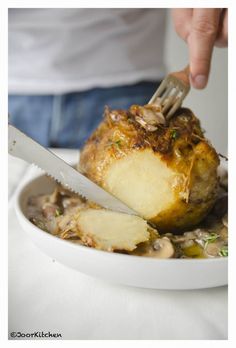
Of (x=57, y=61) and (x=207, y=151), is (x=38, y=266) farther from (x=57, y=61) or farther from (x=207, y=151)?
(x=57, y=61)

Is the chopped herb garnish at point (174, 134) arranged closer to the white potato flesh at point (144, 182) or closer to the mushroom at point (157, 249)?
the white potato flesh at point (144, 182)

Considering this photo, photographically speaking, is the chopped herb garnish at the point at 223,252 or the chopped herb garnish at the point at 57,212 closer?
the chopped herb garnish at the point at 223,252

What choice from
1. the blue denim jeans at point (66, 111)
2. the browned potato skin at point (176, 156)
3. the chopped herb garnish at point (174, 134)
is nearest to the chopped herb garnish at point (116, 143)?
the browned potato skin at point (176, 156)

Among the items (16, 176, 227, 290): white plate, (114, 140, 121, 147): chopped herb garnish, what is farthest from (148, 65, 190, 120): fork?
(16, 176, 227, 290): white plate

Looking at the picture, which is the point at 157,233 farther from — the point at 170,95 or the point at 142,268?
the point at 170,95

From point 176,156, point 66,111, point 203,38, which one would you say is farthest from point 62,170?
point 66,111

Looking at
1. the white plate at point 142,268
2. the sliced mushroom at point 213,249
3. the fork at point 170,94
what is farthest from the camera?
the fork at point 170,94
